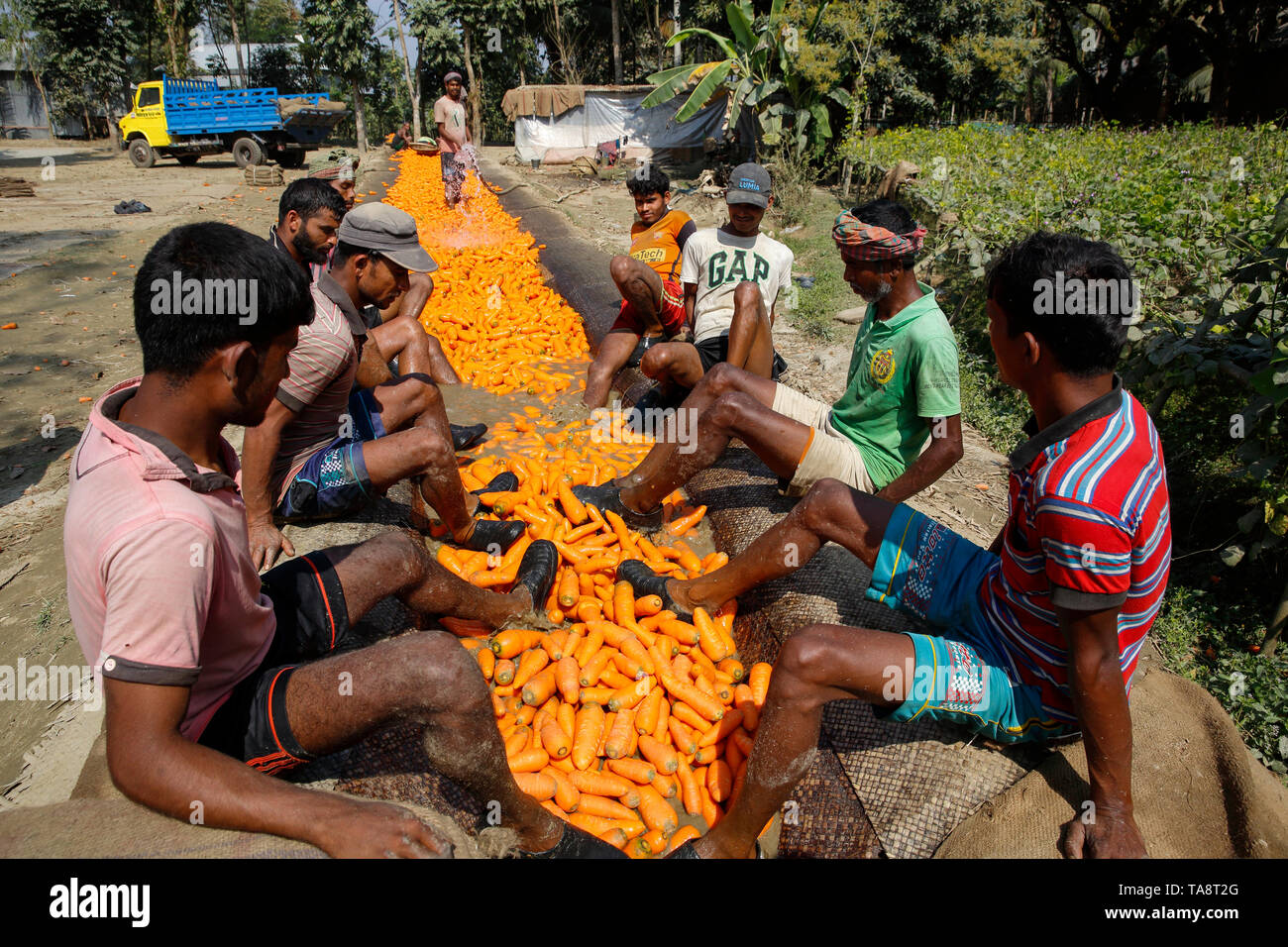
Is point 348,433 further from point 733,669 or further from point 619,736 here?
point 733,669

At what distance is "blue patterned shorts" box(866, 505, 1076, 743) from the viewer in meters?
2.24

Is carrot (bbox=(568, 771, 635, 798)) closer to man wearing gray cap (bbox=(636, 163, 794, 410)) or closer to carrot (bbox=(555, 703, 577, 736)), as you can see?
carrot (bbox=(555, 703, 577, 736))

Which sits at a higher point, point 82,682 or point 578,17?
point 578,17

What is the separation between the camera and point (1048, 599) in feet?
7.02

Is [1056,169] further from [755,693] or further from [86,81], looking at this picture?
[86,81]

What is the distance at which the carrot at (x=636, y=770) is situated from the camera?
2.79 meters

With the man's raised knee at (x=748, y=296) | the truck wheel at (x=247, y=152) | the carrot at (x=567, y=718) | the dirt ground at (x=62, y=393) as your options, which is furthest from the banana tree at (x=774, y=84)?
the truck wheel at (x=247, y=152)

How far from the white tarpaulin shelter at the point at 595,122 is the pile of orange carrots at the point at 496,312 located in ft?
53.9

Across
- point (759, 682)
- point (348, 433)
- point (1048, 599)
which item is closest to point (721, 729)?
point (759, 682)

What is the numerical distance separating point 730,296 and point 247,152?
935 inches

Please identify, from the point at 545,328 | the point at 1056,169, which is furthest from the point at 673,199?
the point at 545,328

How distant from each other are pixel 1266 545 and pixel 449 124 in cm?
1319

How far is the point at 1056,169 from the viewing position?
883 cm

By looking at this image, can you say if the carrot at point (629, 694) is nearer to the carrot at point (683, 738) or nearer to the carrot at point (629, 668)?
the carrot at point (629, 668)
